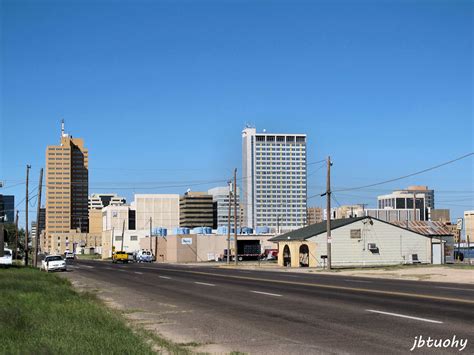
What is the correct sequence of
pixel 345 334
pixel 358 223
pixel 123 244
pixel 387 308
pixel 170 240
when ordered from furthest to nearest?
1. pixel 123 244
2. pixel 170 240
3. pixel 358 223
4. pixel 387 308
5. pixel 345 334

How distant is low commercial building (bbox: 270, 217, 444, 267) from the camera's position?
201 ft

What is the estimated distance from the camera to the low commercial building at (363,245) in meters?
61.2

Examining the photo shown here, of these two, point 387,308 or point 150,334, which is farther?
point 387,308

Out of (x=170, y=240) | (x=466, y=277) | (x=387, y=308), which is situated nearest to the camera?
(x=387, y=308)

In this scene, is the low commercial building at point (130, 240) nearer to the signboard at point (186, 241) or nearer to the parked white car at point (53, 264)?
the signboard at point (186, 241)

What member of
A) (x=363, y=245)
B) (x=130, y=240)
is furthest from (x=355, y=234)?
(x=130, y=240)

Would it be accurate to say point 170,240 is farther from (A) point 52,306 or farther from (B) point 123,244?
(A) point 52,306

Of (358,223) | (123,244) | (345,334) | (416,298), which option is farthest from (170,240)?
(345,334)

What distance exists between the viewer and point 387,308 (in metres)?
16.7

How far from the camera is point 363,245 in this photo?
61.7 m

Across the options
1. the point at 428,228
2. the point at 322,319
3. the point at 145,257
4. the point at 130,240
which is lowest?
the point at 145,257

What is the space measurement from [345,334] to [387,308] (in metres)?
4.71

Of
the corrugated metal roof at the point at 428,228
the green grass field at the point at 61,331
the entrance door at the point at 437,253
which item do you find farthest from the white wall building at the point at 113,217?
the green grass field at the point at 61,331

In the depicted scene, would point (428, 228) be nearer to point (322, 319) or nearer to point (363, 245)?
point (363, 245)
